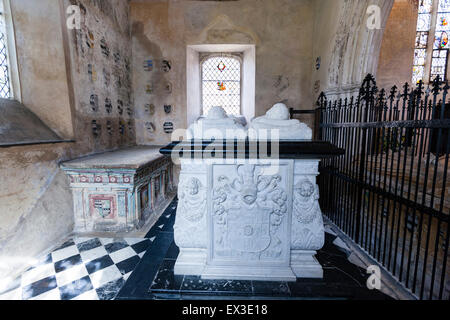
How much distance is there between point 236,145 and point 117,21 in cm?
468

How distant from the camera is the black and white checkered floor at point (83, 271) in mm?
2020

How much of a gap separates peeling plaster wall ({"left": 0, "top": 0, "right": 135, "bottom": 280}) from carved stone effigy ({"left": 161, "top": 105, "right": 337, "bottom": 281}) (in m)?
1.93

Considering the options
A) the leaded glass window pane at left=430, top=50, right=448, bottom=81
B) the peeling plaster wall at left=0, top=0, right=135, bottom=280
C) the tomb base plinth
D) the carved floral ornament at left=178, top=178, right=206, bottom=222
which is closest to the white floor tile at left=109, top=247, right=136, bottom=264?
the peeling plaster wall at left=0, top=0, right=135, bottom=280

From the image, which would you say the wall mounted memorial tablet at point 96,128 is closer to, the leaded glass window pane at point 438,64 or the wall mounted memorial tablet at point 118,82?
the wall mounted memorial tablet at point 118,82

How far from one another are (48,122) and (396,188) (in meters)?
4.28

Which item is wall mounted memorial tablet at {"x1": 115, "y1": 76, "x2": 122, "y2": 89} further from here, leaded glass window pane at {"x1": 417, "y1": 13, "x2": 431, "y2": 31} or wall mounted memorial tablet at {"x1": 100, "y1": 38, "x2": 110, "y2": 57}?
leaded glass window pane at {"x1": 417, "y1": 13, "x2": 431, "y2": 31}

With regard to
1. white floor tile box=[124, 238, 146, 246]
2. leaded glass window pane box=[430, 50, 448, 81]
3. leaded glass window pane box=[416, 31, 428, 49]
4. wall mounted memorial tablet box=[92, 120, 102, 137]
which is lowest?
white floor tile box=[124, 238, 146, 246]

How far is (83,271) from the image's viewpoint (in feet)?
7.66

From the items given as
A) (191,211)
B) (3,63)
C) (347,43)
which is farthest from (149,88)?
(191,211)

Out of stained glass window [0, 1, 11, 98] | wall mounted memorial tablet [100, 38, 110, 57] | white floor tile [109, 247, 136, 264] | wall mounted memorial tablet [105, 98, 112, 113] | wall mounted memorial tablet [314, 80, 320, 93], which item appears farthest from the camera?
wall mounted memorial tablet [314, 80, 320, 93]

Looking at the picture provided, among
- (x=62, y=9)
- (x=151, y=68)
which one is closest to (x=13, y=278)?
(x=62, y=9)

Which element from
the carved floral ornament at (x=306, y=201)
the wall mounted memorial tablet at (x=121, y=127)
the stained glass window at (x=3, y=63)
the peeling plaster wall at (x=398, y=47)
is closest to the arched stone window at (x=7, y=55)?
the stained glass window at (x=3, y=63)

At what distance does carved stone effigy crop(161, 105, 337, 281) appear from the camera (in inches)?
70.6

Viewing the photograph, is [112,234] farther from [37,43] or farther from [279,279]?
[37,43]
